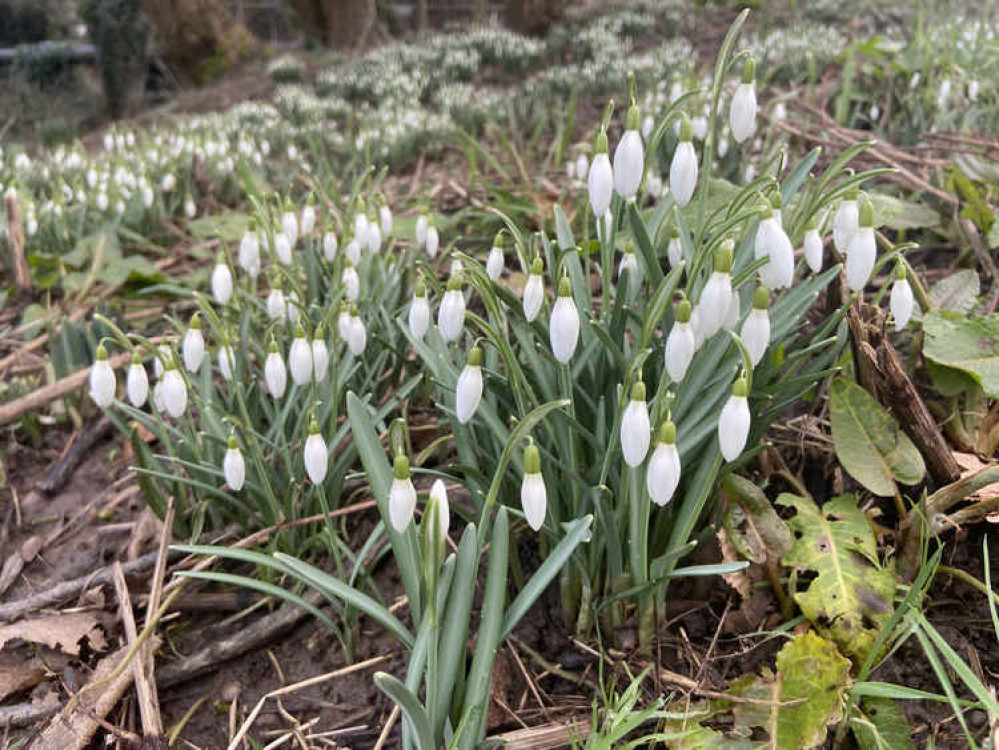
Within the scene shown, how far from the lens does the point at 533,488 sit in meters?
1.20

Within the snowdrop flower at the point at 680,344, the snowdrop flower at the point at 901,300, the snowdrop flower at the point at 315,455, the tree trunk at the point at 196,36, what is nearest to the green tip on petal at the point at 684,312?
the snowdrop flower at the point at 680,344

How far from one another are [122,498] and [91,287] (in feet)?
4.73

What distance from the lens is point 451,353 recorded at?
5.94ft

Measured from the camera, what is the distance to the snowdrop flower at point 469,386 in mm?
1302

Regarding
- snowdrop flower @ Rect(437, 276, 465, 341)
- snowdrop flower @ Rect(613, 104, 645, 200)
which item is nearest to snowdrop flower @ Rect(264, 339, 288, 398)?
snowdrop flower @ Rect(437, 276, 465, 341)

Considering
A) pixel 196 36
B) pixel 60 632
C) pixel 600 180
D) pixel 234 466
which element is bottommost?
pixel 60 632

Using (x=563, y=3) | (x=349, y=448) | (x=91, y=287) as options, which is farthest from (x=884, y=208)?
(x=563, y=3)

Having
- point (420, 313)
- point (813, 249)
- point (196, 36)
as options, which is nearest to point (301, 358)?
point (420, 313)

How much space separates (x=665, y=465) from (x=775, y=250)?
396mm

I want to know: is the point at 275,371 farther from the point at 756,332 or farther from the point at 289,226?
the point at 756,332

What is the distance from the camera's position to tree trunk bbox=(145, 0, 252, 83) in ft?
35.5

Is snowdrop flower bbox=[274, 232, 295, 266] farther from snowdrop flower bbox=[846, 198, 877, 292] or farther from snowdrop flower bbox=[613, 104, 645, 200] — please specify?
snowdrop flower bbox=[846, 198, 877, 292]

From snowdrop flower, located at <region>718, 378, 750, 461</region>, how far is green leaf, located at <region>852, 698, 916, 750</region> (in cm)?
53

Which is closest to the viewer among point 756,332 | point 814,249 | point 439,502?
point 439,502
